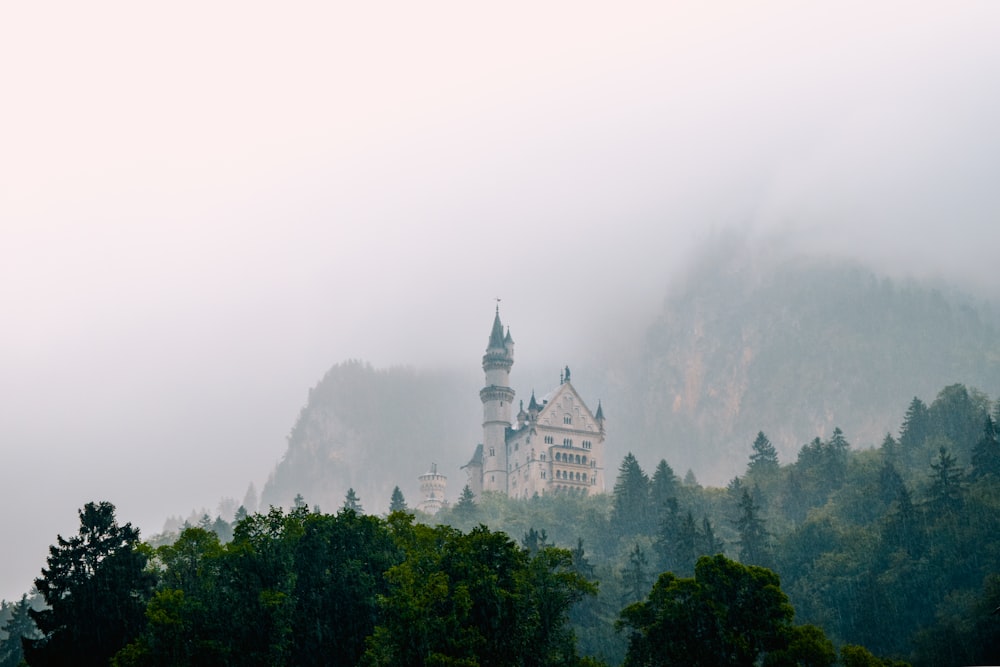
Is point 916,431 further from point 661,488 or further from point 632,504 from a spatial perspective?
point 632,504

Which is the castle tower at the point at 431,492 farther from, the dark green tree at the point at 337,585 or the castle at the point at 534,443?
the dark green tree at the point at 337,585

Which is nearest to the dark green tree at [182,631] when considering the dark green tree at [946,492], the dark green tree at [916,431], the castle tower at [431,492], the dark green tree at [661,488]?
the dark green tree at [946,492]

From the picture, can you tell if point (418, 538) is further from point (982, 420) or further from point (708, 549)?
point (982, 420)

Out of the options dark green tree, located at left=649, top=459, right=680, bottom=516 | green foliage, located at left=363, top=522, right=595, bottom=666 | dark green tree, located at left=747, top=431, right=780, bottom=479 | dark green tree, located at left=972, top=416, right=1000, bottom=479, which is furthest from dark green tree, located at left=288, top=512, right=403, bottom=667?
dark green tree, located at left=747, top=431, right=780, bottom=479

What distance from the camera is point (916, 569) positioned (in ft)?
249

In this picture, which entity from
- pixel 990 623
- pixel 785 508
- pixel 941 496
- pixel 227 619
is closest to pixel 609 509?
pixel 785 508

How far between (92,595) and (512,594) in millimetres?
27210

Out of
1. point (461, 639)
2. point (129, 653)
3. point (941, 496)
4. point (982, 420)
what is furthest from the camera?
point (982, 420)

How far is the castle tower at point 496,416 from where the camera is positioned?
6924 inches

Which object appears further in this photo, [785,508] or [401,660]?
[785,508]

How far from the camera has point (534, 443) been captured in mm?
167375

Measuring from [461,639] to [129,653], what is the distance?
1771 centimetres

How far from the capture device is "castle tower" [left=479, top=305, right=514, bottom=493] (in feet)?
577

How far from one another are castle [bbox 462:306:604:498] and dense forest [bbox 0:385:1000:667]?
7036 centimetres
